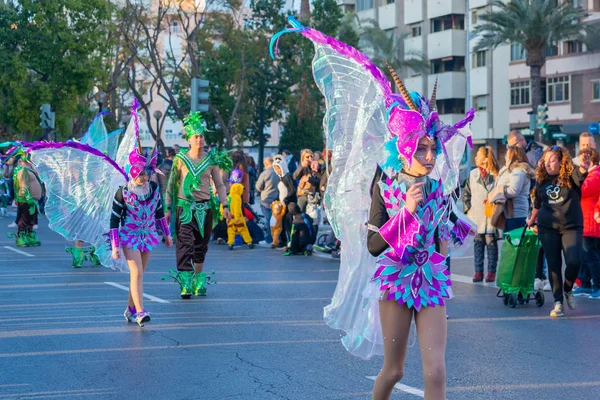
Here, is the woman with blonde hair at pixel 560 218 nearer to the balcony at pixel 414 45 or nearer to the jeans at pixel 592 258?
the jeans at pixel 592 258

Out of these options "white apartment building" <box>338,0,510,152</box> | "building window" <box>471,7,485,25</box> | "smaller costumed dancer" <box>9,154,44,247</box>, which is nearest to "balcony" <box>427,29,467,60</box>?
"white apartment building" <box>338,0,510,152</box>

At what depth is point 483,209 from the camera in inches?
549

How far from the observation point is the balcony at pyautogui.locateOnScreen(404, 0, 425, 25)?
63.5 m

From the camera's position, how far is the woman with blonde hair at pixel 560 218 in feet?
35.8

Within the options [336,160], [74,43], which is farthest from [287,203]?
[74,43]

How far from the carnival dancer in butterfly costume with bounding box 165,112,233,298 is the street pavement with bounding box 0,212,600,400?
0.53m

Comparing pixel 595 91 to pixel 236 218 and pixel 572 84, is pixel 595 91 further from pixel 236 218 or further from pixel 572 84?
pixel 236 218

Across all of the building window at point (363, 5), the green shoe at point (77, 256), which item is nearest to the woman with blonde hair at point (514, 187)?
the green shoe at point (77, 256)

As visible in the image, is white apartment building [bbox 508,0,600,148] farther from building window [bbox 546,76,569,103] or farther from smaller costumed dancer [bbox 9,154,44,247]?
smaller costumed dancer [bbox 9,154,44,247]

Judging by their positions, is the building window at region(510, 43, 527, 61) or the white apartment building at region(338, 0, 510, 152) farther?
the white apartment building at region(338, 0, 510, 152)

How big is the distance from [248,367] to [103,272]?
811 centimetres

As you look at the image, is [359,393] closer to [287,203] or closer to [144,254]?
[144,254]

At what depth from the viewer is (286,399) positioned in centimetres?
705

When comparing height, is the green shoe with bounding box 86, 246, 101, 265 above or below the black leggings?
below
